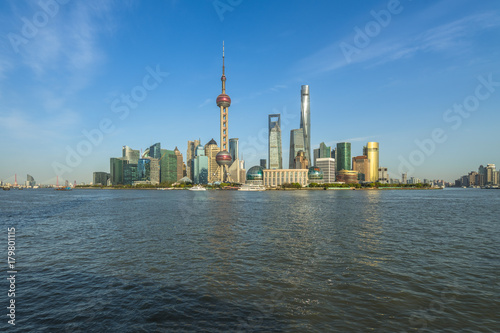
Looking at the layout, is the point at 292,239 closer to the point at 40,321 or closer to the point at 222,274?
the point at 222,274

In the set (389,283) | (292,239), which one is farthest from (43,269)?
(389,283)

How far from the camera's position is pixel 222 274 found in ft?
75.7

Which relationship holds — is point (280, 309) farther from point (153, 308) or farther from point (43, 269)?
point (43, 269)

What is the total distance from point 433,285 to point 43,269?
35161mm

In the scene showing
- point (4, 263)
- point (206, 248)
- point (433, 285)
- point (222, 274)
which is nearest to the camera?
point (433, 285)

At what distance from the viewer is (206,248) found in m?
32.3

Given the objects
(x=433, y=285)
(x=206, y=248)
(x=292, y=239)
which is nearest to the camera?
(x=433, y=285)

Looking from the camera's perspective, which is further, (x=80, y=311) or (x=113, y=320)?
(x=80, y=311)

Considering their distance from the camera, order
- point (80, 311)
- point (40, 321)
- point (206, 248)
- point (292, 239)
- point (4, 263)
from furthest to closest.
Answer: point (292, 239)
point (206, 248)
point (4, 263)
point (80, 311)
point (40, 321)

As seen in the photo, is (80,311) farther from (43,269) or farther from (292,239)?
(292,239)

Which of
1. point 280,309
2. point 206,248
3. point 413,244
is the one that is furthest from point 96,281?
point 413,244

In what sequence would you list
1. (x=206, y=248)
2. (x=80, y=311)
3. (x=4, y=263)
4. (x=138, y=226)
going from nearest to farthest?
(x=80, y=311)
(x=4, y=263)
(x=206, y=248)
(x=138, y=226)

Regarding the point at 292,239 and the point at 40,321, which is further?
the point at 292,239

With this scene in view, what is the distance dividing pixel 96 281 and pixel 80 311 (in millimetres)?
5459
